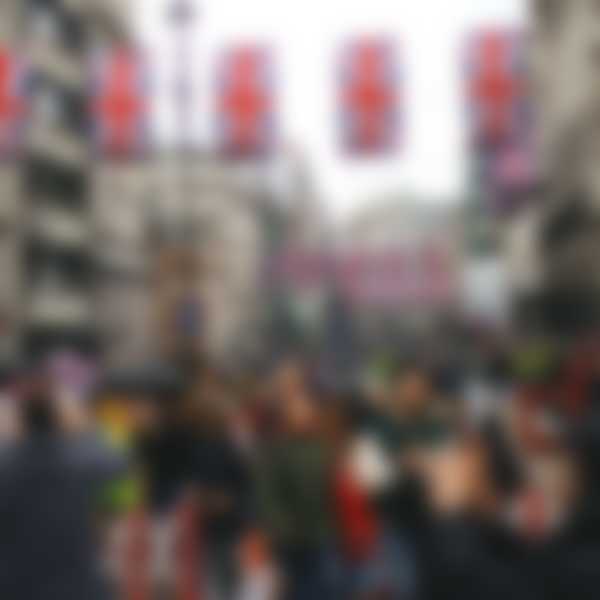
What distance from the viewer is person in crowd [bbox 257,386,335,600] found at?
1.33 m

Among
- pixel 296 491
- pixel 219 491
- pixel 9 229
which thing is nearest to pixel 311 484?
pixel 296 491

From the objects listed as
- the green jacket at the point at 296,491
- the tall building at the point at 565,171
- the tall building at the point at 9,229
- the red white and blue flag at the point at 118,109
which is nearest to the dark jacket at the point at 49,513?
the tall building at the point at 9,229

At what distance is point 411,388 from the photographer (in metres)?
1.26

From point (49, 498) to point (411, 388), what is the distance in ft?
1.50

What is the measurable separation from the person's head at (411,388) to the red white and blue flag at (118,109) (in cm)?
43

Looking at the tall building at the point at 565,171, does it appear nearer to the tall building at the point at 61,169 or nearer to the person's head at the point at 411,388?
the person's head at the point at 411,388

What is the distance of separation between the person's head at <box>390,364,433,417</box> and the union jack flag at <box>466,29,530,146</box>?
30cm

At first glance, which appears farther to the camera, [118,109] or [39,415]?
[118,109]

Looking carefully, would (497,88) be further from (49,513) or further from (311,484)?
(49,513)

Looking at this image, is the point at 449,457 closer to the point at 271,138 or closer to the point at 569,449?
the point at 569,449

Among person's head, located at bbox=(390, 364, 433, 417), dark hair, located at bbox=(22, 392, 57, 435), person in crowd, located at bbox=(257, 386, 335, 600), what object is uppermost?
dark hair, located at bbox=(22, 392, 57, 435)

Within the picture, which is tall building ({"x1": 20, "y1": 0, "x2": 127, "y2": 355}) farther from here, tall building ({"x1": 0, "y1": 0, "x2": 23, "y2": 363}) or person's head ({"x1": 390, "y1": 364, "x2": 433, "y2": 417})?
person's head ({"x1": 390, "y1": 364, "x2": 433, "y2": 417})

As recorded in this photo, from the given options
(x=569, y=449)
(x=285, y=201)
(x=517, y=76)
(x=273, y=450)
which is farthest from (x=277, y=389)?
(x=517, y=76)

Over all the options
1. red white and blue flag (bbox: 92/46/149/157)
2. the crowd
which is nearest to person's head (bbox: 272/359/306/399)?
the crowd
